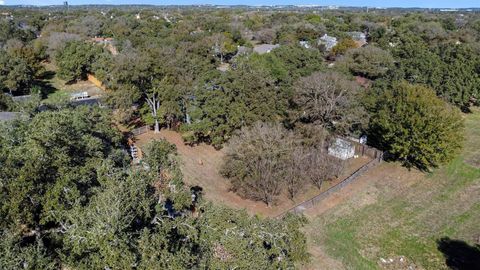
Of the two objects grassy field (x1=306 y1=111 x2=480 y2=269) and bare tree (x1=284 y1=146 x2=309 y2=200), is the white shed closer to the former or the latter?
grassy field (x1=306 y1=111 x2=480 y2=269)

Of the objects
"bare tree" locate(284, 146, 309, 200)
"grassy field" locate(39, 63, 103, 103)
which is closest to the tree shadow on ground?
"bare tree" locate(284, 146, 309, 200)

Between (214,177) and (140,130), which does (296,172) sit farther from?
(140,130)

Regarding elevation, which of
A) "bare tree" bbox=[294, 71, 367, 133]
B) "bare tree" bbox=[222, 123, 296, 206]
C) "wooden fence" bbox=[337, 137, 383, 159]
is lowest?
"wooden fence" bbox=[337, 137, 383, 159]

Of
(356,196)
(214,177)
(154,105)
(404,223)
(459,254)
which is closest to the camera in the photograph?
(459,254)

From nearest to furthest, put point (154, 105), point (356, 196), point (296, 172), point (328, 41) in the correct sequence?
point (296, 172) → point (356, 196) → point (154, 105) → point (328, 41)

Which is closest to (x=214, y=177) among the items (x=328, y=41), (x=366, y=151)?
(x=366, y=151)

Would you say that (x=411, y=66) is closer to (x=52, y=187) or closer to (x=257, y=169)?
(x=257, y=169)

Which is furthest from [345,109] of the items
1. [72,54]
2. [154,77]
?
[72,54]

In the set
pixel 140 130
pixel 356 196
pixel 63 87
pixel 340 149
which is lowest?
pixel 356 196

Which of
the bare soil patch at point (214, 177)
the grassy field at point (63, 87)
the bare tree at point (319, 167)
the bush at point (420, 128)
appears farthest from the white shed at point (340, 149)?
the grassy field at point (63, 87)
